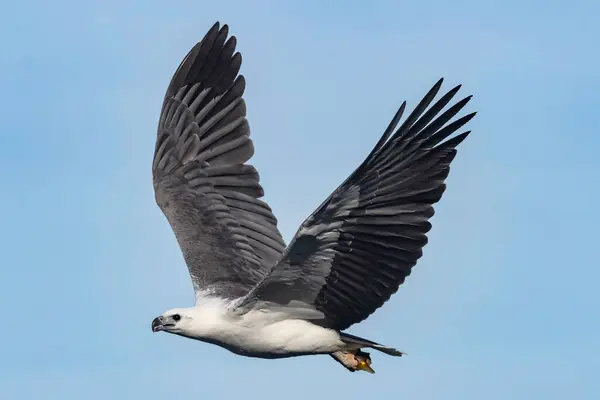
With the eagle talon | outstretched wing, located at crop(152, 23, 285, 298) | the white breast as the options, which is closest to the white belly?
the white breast

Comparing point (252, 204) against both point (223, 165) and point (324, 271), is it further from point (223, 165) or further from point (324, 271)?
point (324, 271)

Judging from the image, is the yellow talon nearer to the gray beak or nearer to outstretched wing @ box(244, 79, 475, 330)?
outstretched wing @ box(244, 79, 475, 330)

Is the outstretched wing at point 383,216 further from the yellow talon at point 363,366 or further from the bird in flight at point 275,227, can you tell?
the yellow talon at point 363,366

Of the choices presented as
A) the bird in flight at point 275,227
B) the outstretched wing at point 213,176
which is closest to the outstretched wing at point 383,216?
the bird in flight at point 275,227

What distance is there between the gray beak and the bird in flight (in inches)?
0.4

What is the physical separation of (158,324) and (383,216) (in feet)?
9.98

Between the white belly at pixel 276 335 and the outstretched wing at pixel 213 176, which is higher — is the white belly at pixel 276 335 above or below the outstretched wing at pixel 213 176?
below

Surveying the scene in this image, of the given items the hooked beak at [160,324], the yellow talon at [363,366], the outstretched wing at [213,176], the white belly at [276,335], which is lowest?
the yellow talon at [363,366]

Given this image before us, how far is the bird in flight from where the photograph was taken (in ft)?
44.0

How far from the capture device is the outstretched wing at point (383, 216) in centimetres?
1323

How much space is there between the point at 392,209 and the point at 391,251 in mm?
461

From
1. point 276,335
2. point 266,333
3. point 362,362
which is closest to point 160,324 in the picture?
point 266,333

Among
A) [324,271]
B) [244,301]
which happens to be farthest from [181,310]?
[324,271]

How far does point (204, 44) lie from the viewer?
704 inches
